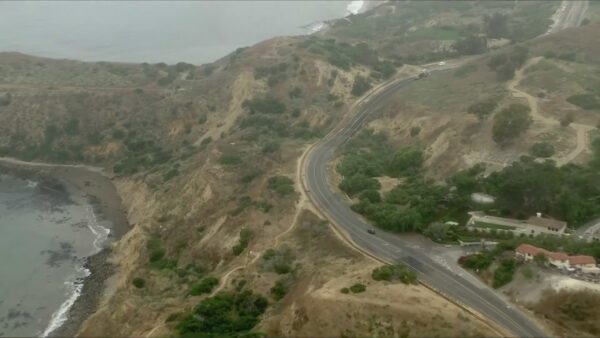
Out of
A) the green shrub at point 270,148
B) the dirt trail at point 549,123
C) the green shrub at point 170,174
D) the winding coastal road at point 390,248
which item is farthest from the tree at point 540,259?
the green shrub at point 170,174

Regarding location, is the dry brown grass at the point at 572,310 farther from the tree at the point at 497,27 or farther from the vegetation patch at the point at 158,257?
the tree at the point at 497,27

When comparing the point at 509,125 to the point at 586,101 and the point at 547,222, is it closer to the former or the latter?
the point at 586,101

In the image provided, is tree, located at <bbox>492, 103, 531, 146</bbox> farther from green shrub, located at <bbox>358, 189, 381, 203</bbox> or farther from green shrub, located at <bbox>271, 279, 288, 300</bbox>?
green shrub, located at <bbox>271, 279, 288, 300</bbox>

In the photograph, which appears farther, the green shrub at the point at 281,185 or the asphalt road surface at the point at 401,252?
the green shrub at the point at 281,185

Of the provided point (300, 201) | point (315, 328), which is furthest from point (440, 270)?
point (300, 201)

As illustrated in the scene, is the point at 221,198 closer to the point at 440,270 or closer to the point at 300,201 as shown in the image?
the point at 300,201

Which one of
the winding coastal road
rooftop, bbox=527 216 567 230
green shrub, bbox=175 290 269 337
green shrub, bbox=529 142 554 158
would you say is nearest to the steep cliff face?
green shrub, bbox=175 290 269 337

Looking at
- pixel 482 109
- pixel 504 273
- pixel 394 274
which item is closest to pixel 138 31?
pixel 482 109
